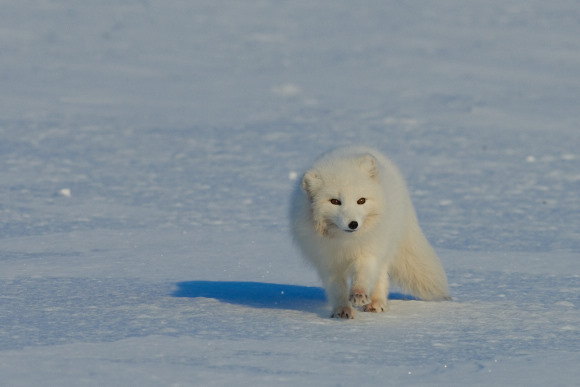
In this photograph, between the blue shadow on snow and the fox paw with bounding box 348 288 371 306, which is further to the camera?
the blue shadow on snow

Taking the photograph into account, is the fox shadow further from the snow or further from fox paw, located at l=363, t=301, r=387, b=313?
fox paw, located at l=363, t=301, r=387, b=313

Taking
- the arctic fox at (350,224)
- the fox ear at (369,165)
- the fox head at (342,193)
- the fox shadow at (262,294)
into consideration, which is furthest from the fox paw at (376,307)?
the fox ear at (369,165)

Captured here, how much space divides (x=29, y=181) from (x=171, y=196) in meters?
1.37

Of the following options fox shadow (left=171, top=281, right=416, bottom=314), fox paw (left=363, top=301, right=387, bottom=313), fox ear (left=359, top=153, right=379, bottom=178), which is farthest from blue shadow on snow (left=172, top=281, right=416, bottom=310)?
fox ear (left=359, top=153, right=379, bottom=178)

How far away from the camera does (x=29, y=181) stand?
27.9ft

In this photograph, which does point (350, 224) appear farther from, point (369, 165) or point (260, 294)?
point (260, 294)

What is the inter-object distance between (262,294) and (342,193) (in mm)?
1025

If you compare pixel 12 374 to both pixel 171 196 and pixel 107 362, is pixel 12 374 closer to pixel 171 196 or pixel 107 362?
pixel 107 362

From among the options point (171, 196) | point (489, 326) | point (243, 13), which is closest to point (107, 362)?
point (489, 326)

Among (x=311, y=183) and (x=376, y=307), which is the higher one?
(x=311, y=183)

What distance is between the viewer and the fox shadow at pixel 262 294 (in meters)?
4.92

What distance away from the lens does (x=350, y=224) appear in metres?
4.27

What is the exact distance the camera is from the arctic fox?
441 cm

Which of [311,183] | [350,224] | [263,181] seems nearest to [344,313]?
[350,224]
